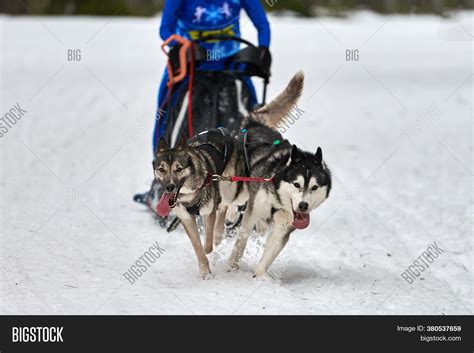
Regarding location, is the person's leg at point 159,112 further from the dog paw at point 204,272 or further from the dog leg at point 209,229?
the dog paw at point 204,272

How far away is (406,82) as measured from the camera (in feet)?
48.8

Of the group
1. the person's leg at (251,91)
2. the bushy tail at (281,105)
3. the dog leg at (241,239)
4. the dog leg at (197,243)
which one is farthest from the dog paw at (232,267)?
the person's leg at (251,91)

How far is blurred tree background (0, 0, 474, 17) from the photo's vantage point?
2986 cm

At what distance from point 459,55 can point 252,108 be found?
15126 millimetres

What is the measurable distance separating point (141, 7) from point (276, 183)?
28670 mm

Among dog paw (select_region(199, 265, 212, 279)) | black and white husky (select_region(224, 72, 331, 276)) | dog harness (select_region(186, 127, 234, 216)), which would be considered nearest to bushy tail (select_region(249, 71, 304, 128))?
black and white husky (select_region(224, 72, 331, 276))

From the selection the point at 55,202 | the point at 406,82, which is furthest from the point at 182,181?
the point at 406,82

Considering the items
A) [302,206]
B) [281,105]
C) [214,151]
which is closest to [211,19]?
[281,105]

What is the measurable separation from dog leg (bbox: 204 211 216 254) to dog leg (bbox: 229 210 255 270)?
19 centimetres

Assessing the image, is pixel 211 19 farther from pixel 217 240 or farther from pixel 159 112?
pixel 217 240

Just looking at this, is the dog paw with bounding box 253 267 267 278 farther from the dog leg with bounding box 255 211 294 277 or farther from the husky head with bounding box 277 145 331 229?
the husky head with bounding box 277 145 331 229

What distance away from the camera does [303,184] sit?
13.3ft

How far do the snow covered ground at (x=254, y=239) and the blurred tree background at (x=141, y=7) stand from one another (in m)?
13.2
